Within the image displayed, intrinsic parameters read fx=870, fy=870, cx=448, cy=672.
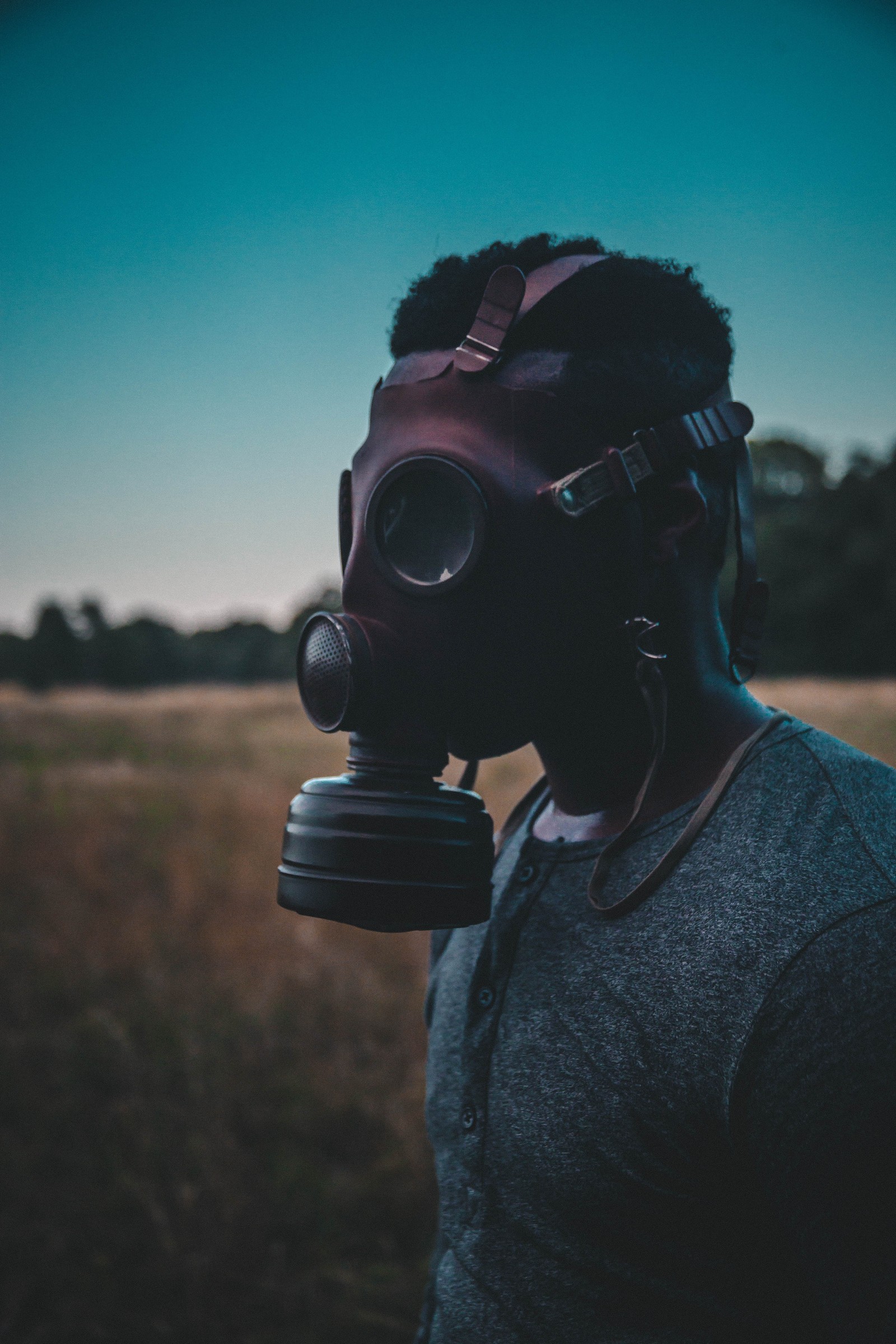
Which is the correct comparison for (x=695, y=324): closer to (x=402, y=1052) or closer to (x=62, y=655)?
(x=402, y=1052)

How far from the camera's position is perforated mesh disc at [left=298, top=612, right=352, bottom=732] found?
1.24 m

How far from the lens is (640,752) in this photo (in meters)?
1.34

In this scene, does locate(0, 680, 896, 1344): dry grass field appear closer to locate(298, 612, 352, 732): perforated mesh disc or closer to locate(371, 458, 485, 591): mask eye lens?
locate(298, 612, 352, 732): perforated mesh disc

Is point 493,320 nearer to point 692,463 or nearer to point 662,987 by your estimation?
point 692,463

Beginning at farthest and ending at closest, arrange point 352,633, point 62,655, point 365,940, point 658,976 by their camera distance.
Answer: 1. point 62,655
2. point 365,940
3. point 352,633
4. point 658,976

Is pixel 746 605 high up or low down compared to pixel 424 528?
down

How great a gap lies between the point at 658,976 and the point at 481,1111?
37 cm

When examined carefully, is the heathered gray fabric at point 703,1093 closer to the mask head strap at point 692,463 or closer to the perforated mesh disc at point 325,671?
the mask head strap at point 692,463

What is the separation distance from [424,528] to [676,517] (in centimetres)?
38

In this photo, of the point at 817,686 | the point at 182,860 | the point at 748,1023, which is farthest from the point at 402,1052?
the point at 817,686

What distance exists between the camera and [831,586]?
31438mm

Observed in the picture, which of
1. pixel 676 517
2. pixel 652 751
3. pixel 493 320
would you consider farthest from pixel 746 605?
pixel 493 320

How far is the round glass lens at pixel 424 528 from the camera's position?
4.08 ft

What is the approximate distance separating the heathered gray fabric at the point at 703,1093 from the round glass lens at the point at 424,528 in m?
0.49
